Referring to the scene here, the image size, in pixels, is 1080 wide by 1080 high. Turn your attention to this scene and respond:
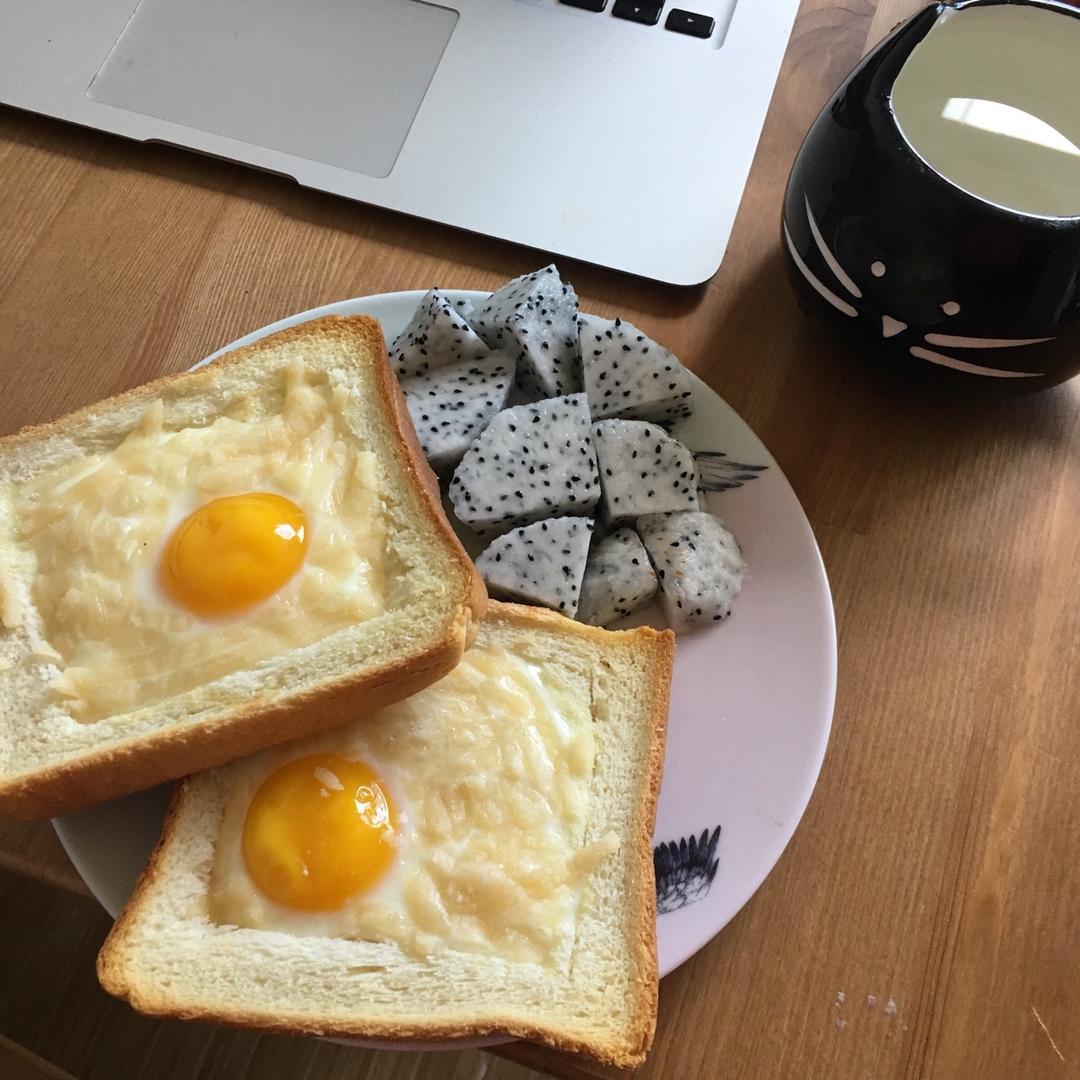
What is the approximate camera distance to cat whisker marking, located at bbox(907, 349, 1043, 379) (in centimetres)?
164

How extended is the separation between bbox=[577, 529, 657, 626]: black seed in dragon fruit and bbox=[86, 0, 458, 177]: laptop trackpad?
110 centimetres

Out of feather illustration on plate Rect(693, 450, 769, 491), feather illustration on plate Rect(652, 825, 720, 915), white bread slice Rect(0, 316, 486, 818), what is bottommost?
feather illustration on plate Rect(652, 825, 720, 915)

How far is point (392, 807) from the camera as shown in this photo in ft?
4.63

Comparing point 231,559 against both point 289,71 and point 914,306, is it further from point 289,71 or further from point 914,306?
point 289,71

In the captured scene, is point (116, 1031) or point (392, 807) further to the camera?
point (116, 1031)

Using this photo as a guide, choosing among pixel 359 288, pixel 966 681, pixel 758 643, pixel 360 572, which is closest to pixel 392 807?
pixel 360 572

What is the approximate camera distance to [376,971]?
53.2 inches

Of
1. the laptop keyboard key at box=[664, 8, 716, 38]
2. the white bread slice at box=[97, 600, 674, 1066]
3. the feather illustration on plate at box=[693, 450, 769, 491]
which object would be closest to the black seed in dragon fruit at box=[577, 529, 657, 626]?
the feather illustration on plate at box=[693, 450, 769, 491]

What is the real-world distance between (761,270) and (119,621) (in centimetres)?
154

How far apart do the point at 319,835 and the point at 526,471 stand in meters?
0.72

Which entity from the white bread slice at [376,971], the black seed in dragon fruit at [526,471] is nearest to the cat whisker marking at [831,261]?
the black seed in dragon fruit at [526,471]

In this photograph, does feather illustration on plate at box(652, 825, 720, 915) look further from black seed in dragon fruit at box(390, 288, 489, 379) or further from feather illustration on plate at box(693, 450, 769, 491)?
black seed in dragon fruit at box(390, 288, 489, 379)

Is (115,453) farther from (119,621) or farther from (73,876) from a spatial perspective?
(73,876)

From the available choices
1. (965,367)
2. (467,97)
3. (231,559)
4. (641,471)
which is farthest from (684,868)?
(467,97)
